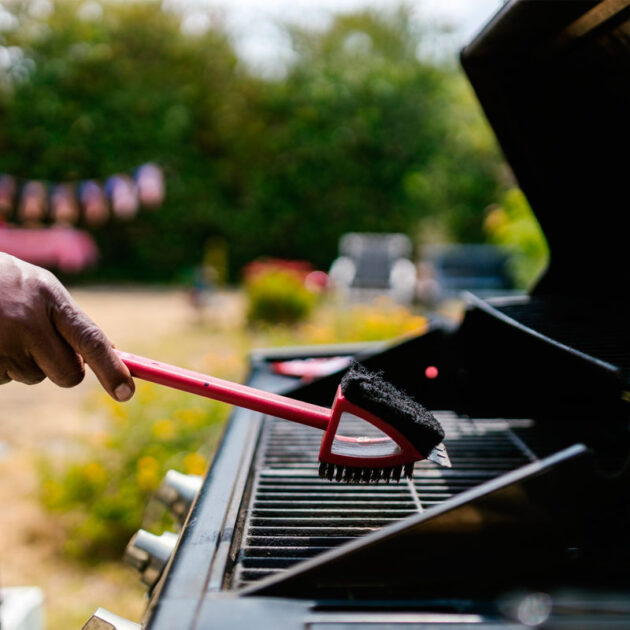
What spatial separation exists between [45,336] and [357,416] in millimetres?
597

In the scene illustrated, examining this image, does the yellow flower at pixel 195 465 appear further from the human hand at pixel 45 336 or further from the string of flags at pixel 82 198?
the string of flags at pixel 82 198

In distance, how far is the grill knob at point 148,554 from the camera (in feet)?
4.98

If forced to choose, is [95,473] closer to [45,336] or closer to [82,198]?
[45,336]

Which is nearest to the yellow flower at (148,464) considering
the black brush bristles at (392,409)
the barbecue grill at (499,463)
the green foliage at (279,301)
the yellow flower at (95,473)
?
the yellow flower at (95,473)

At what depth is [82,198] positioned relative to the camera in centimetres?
1242

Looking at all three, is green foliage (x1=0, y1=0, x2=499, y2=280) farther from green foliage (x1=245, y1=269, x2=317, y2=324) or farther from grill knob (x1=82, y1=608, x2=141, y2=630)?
grill knob (x1=82, y1=608, x2=141, y2=630)

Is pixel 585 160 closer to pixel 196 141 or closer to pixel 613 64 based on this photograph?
pixel 613 64

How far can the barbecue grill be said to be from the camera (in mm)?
824

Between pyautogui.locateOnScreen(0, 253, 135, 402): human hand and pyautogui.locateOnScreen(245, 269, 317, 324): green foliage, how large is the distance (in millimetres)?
7050

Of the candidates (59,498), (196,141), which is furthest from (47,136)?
(59,498)

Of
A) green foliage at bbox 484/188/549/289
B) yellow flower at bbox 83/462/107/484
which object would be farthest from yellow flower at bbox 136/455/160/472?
green foliage at bbox 484/188/549/289

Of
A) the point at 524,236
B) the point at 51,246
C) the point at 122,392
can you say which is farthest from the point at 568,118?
the point at 51,246

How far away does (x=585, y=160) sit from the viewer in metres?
1.68

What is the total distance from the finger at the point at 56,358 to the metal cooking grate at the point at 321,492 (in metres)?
0.44
